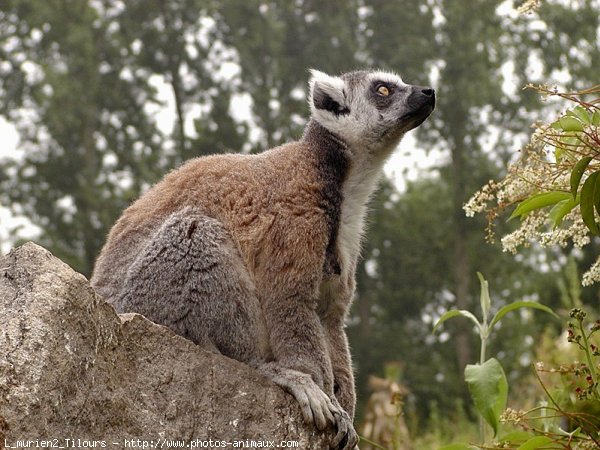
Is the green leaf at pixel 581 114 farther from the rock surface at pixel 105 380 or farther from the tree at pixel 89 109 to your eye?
the tree at pixel 89 109

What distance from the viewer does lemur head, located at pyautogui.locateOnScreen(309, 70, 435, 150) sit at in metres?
6.25

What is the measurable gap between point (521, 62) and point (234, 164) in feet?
74.1

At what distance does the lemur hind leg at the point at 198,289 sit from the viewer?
201 inches

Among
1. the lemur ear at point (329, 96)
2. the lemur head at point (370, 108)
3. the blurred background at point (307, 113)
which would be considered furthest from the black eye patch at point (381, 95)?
the blurred background at point (307, 113)

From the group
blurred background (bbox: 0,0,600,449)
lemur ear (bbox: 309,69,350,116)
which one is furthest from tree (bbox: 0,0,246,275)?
lemur ear (bbox: 309,69,350,116)

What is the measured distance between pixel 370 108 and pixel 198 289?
199cm

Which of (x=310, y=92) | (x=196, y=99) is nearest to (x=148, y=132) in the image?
(x=196, y=99)

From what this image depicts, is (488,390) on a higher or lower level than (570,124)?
lower

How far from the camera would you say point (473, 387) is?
441 cm

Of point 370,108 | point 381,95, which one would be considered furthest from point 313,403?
point 381,95

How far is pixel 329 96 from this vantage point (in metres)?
6.42

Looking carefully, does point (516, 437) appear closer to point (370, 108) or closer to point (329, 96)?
point (370, 108)

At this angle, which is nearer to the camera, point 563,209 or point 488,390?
point 563,209

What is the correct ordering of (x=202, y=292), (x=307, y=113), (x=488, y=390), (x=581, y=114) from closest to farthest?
(x=581, y=114), (x=488, y=390), (x=202, y=292), (x=307, y=113)
